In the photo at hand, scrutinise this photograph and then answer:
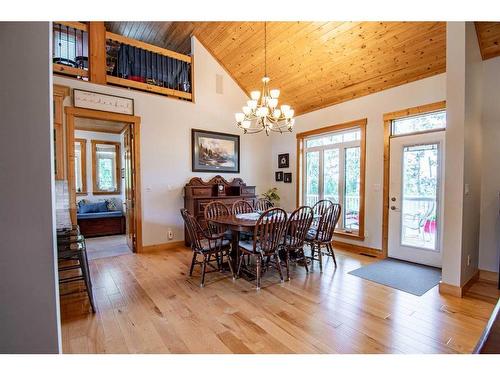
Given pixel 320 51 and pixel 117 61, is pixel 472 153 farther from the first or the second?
pixel 117 61

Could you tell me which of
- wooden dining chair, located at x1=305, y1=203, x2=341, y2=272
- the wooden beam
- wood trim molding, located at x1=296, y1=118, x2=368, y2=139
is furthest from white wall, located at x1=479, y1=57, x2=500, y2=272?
the wooden beam

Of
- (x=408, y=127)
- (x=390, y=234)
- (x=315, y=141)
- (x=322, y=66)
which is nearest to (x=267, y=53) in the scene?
(x=322, y=66)

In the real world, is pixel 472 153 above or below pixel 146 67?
below

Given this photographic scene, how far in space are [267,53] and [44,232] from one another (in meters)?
4.42

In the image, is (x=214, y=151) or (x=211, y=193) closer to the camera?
(x=211, y=193)

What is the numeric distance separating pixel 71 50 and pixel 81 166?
3.02 m

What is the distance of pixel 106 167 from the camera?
653 cm

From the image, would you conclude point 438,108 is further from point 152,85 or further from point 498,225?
point 152,85

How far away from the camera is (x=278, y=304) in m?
2.39

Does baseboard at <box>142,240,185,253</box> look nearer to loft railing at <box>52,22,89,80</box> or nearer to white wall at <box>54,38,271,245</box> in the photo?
white wall at <box>54,38,271,245</box>

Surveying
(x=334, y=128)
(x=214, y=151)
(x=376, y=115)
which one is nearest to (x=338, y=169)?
(x=334, y=128)

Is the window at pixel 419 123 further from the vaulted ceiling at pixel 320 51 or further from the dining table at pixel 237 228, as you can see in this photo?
the dining table at pixel 237 228

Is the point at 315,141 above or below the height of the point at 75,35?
below

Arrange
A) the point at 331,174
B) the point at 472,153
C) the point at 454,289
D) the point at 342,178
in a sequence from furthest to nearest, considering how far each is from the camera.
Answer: the point at 331,174, the point at 342,178, the point at 472,153, the point at 454,289
